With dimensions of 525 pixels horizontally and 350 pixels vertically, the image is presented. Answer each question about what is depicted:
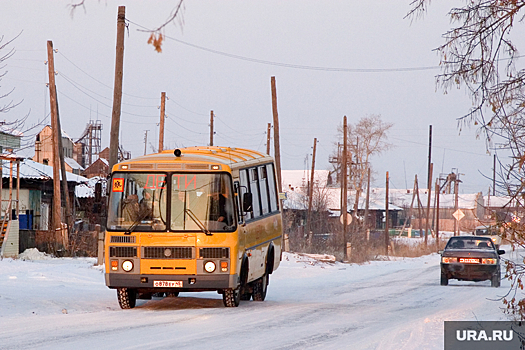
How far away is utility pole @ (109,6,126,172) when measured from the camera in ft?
74.5

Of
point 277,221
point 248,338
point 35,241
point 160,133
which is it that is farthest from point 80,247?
point 248,338

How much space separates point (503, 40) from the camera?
880cm

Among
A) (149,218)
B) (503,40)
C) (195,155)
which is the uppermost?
(503,40)

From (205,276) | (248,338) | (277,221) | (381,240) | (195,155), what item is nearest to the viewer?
(248,338)

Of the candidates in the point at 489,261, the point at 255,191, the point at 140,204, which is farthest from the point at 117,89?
the point at 489,261

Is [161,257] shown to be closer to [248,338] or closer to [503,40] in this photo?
[248,338]

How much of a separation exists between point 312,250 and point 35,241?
1609cm

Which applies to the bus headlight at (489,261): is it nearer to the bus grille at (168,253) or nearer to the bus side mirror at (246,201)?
the bus side mirror at (246,201)

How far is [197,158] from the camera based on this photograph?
1455 centimetres

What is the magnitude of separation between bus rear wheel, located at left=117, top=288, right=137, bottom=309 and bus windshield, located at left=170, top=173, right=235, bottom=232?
1692mm

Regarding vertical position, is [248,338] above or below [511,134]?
below

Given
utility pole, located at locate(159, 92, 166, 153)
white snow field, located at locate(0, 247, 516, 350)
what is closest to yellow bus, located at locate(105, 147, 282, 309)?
white snow field, located at locate(0, 247, 516, 350)

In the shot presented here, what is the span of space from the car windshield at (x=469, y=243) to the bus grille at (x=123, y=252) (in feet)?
46.5

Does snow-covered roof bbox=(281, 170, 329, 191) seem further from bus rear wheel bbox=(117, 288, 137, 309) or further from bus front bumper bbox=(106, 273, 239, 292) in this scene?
bus front bumper bbox=(106, 273, 239, 292)
